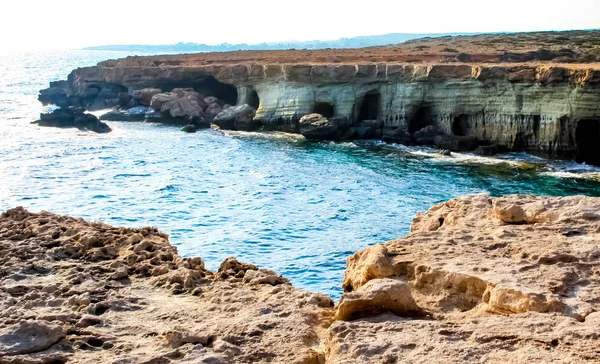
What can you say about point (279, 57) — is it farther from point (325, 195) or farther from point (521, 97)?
point (325, 195)

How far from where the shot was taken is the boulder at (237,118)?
2063 inches

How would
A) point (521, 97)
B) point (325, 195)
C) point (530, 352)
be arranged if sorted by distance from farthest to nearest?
point (521, 97) < point (325, 195) < point (530, 352)

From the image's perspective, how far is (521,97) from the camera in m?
41.0

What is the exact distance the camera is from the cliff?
Result: 39312 millimetres

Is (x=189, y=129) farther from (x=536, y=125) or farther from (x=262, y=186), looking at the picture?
(x=536, y=125)

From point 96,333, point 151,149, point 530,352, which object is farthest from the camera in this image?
point 151,149

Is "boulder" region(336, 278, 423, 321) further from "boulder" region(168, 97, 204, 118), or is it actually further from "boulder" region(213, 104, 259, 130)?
"boulder" region(168, 97, 204, 118)

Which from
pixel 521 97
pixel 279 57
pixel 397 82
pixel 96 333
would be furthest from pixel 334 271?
pixel 279 57

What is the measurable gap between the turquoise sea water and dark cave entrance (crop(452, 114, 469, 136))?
332 centimetres

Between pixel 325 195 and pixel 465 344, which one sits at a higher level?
pixel 465 344

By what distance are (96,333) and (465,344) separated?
16.1ft

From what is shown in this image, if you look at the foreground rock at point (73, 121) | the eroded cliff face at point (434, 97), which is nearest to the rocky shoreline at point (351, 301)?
the eroded cliff face at point (434, 97)

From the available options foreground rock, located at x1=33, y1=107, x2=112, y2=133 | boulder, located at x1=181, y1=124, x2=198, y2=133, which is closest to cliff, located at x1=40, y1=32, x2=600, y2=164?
boulder, located at x1=181, y1=124, x2=198, y2=133

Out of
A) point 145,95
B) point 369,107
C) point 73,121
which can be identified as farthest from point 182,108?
point 369,107
